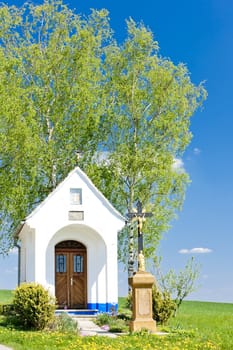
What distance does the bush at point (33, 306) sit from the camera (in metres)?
A: 21.2

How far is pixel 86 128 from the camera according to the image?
3247 cm

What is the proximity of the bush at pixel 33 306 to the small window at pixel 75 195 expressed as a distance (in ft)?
17.1

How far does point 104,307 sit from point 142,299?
5.32 meters

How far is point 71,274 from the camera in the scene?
27125mm

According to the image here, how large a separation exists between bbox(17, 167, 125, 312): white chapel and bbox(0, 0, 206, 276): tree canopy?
13.5ft

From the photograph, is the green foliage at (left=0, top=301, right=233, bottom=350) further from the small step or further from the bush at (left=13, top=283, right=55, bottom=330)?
the small step

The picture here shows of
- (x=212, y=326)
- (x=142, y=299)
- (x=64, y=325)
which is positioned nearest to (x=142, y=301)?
(x=142, y=299)

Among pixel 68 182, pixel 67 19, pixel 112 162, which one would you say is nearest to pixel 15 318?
pixel 68 182

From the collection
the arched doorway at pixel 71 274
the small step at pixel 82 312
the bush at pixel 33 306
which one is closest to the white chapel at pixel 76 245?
the arched doorway at pixel 71 274

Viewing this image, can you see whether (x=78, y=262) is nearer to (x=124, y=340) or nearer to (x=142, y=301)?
(x=142, y=301)

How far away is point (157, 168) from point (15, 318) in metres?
12.1

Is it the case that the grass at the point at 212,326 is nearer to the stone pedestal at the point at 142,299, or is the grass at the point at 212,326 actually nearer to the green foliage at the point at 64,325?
the stone pedestal at the point at 142,299

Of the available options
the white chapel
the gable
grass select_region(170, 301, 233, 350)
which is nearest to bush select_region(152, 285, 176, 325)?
grass select_region(170, 301, 233, 350)

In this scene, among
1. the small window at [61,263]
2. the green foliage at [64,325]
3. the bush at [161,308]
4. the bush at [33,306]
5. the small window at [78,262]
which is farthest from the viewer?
the small window at [78,262]
